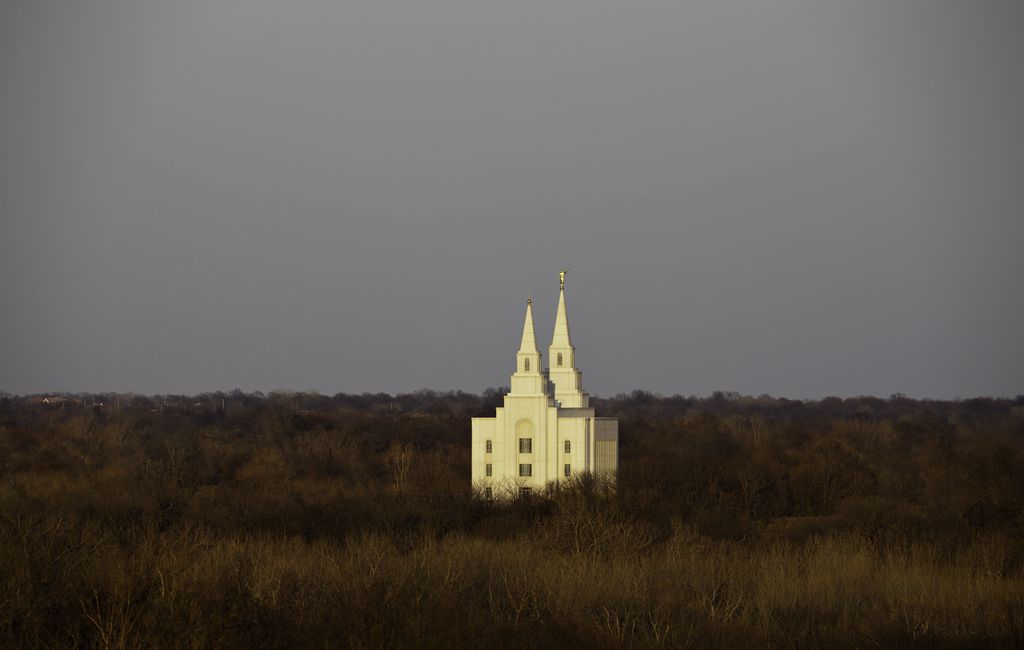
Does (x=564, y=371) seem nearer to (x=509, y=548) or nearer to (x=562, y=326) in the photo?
(x=562, y=326)

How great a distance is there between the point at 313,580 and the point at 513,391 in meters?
31.9

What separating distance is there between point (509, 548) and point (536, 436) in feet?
71.3

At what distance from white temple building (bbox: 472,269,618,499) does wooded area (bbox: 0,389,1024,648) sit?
215 cm

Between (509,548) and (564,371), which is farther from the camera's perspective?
(564,371)

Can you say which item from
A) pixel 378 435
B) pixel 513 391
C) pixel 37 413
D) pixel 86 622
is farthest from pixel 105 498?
pixel 37 413

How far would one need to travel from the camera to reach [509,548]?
1852 inches

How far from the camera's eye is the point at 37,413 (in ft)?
490

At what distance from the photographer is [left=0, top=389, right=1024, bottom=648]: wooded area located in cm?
3172

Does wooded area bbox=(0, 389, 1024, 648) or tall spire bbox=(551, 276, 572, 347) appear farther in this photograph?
tall spire bbox=(551, 276, 572, 347)

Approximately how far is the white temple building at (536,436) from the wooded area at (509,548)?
2150 millimetres

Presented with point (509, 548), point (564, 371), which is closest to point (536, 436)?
point (564, 371)

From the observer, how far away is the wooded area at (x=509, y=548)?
31.7m

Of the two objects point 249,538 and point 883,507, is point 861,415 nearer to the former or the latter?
point 883,507

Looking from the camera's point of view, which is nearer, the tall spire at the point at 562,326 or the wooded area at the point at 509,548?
the wooded area at the point at 509,548
